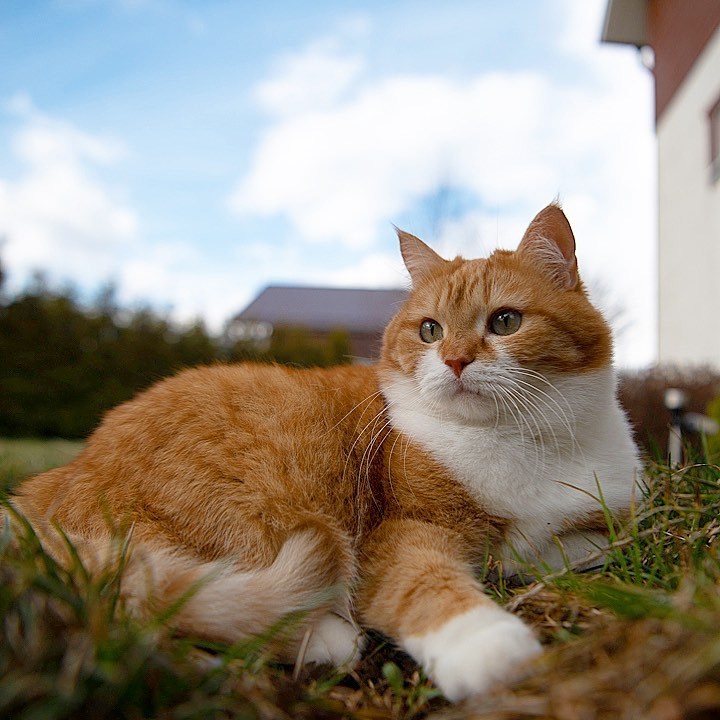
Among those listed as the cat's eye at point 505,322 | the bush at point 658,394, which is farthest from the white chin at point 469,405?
the bush at point 658,394

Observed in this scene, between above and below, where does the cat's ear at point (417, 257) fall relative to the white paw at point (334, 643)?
above

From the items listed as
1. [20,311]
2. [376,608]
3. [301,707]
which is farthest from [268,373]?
[20,311]

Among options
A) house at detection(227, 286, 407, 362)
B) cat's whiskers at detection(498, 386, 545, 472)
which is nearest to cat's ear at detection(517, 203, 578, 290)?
cat's whiskers at detection(498, 386, 545, 472)

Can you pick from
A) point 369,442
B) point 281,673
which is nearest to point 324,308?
point 369,442

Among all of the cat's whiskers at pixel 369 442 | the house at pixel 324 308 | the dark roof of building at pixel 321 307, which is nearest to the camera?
the cat's whiskers at pixel 369 442

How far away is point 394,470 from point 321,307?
74.6ft

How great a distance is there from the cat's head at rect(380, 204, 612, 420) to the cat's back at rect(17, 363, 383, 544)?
29 centimetres

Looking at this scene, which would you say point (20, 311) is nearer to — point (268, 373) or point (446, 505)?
point (268, 373)

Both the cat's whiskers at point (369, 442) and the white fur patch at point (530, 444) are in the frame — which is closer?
the white fur patch at point (530, 444)

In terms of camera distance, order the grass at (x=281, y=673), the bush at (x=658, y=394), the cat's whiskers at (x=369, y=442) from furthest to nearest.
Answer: the bush at (x=658, y=394)
the cat's whiskers at (x=369, y=442)
the grass at (x=281, y=673)

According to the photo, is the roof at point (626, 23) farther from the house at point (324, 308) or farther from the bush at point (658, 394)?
the house at point (324, 308)

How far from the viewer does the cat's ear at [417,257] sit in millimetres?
2514

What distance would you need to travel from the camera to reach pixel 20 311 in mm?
10297

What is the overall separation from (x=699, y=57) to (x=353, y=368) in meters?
7.33
